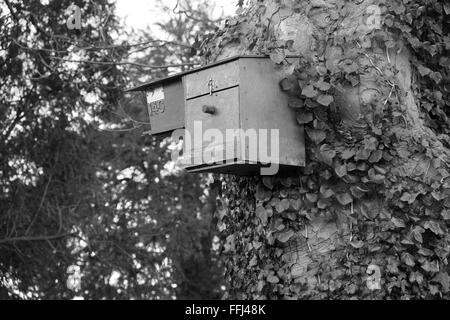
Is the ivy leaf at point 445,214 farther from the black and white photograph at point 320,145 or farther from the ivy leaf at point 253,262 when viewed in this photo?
the ivy leaf at point 253,262

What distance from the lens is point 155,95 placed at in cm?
432

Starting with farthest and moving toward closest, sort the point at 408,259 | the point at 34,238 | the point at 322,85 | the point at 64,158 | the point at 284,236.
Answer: the point at 64,158 → the point at 34,238 → the point at 284,236 → the point at 322,85 → the point at 408,259

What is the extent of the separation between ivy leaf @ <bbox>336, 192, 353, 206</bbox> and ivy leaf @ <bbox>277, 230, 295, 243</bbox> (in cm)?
29

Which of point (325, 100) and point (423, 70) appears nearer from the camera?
point (325, 100)

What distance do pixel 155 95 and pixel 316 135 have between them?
0.94 m

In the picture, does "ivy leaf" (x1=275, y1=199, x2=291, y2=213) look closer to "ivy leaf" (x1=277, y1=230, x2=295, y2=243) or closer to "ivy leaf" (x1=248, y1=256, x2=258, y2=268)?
"ivy leaf" (x1=277, y1=230, x2=295, y2=243)

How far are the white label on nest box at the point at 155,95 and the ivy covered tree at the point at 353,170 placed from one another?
50cm

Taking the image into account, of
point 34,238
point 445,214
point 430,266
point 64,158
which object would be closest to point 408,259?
point 430,266

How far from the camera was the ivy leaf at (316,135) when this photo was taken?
3.86 meters

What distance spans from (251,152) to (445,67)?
135 cm

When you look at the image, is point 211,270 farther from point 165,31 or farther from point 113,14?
point 113,14

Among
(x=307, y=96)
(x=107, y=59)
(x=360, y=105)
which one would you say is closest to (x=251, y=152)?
(x=307, y=96)

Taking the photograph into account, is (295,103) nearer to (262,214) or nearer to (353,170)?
(353,170)

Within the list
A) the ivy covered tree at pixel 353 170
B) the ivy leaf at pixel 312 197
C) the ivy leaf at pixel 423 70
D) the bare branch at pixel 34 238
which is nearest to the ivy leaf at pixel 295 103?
the ivy covered tree at pixel 353 170
